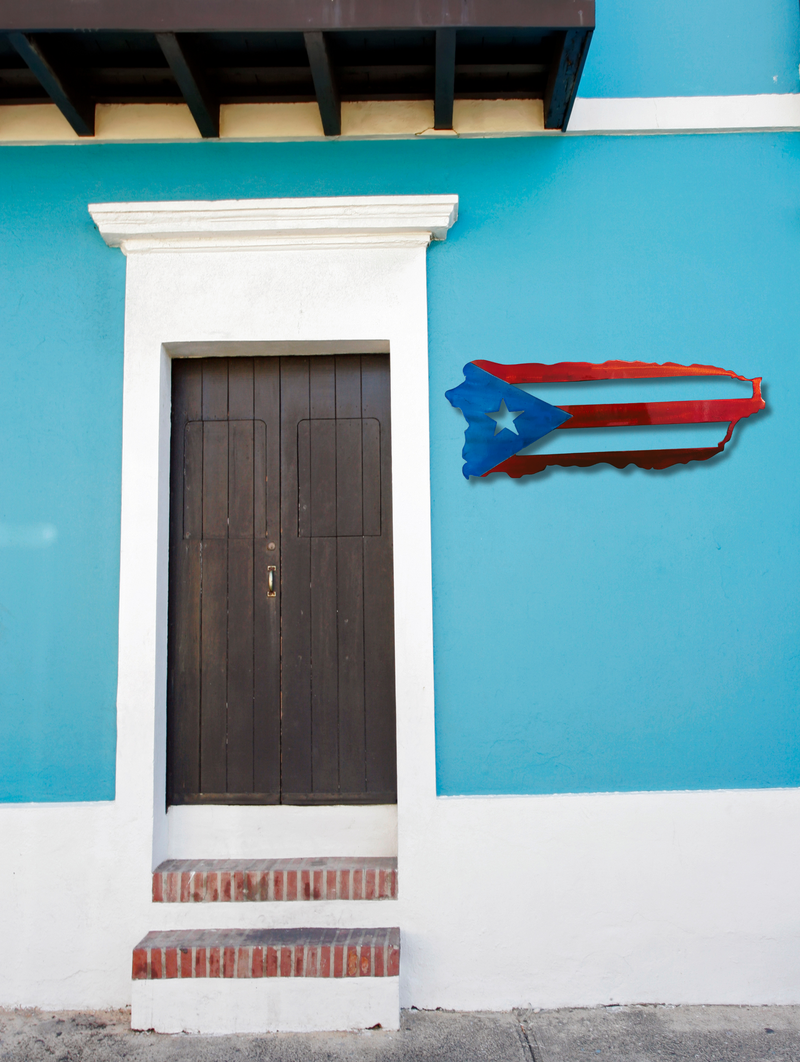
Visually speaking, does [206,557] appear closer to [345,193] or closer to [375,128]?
[345,193]

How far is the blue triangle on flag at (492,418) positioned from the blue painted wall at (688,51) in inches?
59.6

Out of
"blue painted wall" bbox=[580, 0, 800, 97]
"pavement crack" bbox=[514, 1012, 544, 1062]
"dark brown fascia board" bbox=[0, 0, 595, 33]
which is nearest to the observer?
"pavement crack" bbox=[514, 1012, 544, 1062]

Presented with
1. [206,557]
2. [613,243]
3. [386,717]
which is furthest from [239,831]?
[613,243]

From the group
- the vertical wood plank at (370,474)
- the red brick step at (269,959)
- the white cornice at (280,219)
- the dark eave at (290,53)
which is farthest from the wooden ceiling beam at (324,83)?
the red brick step at (269,959)

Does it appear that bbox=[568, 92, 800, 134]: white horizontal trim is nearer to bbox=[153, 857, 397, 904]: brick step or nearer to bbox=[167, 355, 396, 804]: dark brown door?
bbox=[167, 355, 396, 804]: dark brown door

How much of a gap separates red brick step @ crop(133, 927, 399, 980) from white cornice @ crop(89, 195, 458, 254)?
10.2 feet

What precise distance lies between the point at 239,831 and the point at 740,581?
260cm

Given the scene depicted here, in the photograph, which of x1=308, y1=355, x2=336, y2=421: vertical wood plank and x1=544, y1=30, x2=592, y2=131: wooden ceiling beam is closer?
x1=544, y1=30, x2=592, y2=131: wooden ceiling beam

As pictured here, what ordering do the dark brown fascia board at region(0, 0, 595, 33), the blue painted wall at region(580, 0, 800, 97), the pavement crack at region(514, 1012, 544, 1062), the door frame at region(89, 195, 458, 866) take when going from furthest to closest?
the blue painted wall at region(580, 0, 800, 97), the door frame at region(89, 195, 458, 866), the dark brown fascia board at region(0, 0, 595, 33), the pavement crack at region(514, 1012, 544, 1062)

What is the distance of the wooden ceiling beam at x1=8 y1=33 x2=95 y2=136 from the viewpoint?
2789 millimetres

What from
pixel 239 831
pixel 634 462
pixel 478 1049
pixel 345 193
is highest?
pixel 345 193

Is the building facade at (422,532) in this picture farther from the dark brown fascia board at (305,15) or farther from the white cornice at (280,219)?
the dark brown fascia board at (305,15)

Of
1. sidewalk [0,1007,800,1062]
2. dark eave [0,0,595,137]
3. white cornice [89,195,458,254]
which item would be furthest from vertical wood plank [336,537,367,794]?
dark eave [0,0,595,137]

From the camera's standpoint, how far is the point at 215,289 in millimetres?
3191
